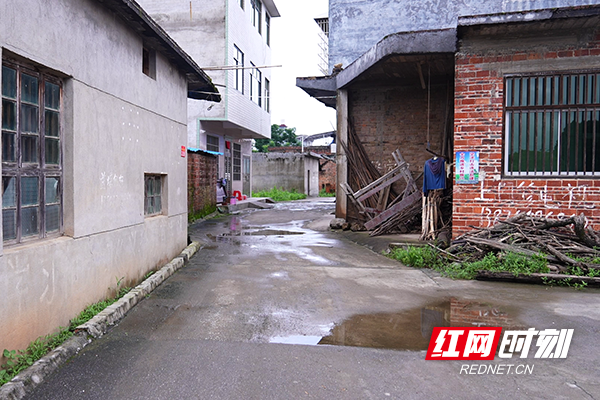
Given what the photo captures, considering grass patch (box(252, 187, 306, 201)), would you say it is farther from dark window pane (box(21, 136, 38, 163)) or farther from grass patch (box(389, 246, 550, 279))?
dark window pane (box(21, 136, 38, 163))

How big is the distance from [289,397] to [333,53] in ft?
39.9

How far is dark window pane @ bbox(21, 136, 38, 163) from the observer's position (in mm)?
4289

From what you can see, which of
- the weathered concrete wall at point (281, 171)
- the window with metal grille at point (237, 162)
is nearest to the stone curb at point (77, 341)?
the window with metal grille at point (237, 162)

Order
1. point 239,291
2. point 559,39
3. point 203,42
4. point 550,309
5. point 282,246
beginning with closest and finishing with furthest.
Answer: point 550,309
point 239,291
point 559,39
point 282,246
point 203,42

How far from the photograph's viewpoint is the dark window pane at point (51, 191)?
4.70 meters

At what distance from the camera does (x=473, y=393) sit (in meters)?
3.51

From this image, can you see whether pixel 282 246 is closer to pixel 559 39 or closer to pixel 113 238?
pixel 113 238

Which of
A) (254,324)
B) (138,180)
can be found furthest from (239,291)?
(138,180)

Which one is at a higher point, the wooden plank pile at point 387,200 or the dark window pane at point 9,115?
the dark window pane at point 9,115

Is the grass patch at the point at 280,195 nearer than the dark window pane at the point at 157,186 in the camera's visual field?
No

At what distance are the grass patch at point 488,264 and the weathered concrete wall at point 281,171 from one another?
24.7m

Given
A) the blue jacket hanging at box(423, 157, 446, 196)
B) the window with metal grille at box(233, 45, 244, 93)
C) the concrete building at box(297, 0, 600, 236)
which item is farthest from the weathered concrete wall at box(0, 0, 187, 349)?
the window with metal grille at box(233, 45, 244, 93)

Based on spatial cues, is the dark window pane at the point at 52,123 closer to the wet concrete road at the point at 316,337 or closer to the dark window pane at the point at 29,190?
the dark window pane at the point at 29,190

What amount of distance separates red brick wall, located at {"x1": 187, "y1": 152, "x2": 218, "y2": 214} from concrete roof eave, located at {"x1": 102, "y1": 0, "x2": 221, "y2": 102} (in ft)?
15.4
